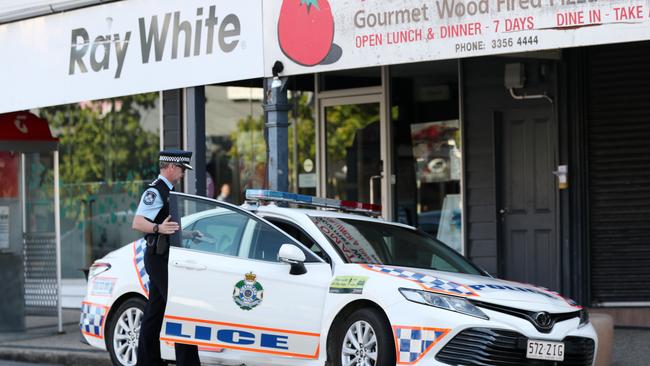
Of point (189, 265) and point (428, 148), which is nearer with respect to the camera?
point (189, 265)

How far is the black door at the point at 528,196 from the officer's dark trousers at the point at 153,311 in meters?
5.25

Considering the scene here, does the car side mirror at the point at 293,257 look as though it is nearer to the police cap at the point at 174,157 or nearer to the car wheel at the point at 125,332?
the police cap at the point at 174,157

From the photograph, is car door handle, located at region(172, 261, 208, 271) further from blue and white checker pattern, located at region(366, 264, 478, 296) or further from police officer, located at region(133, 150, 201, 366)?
blue and white checker pattern, located at region(366, 264, 478, 296)

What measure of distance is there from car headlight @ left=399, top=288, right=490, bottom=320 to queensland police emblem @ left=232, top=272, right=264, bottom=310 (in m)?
1.32

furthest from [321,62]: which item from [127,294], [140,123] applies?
[140,123]

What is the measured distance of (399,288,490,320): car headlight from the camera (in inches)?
324

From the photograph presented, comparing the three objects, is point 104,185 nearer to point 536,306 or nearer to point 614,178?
point 614,178

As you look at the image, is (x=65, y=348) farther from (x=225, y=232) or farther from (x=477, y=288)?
(x=477, y=288)

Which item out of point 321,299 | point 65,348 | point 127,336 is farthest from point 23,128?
point 321,299

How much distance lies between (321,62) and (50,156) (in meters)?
7.12

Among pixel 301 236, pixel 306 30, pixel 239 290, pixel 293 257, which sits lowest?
pixel 239 290

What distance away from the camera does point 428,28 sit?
10.2m

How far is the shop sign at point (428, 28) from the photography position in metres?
9.12

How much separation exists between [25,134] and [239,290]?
18.5ft
